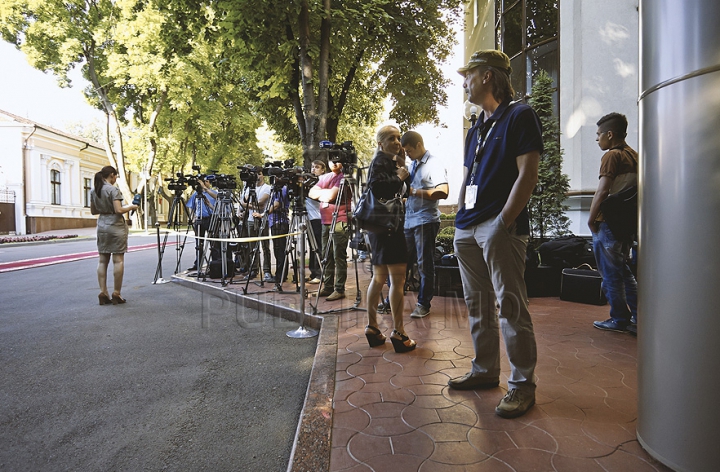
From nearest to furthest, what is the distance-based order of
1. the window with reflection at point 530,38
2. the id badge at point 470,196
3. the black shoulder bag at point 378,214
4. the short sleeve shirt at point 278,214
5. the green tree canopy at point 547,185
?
the id badge at point 470,196 < the black shoulder bag at point 378,214 < the green tree canopy at point 547,185 < the short sleeve shirt at point 278,214 < the window with reflection at point 530,38

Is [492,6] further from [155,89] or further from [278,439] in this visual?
[155,89]

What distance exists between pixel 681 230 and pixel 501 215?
791 millimetres

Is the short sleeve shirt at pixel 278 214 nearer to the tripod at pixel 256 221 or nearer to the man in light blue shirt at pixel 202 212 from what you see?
the tripod at pixel 256 221

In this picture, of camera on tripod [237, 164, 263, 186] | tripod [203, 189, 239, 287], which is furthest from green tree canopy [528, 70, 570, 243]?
tripod [203, 189, 239, 287]

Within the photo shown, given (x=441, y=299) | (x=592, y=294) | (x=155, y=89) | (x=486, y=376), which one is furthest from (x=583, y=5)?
(x=155, y=89)

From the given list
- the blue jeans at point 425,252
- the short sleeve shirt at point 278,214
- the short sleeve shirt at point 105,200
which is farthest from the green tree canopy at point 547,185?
the short sleeve shirt at point 105,200

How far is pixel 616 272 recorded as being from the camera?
3.98 m

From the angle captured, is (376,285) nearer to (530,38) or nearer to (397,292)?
(397,292)

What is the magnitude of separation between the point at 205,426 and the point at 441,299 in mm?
3741

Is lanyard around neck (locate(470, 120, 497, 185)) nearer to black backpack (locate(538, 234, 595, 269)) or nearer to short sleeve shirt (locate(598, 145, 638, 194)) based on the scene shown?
short sleeve shirt (locate(598, 145, 638, 194))

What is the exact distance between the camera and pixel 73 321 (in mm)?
5031

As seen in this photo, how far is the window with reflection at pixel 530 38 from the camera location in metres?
9.27

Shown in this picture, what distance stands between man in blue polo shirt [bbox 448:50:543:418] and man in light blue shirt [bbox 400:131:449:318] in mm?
1583

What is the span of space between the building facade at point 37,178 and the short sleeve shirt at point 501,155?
2861 centimetres
